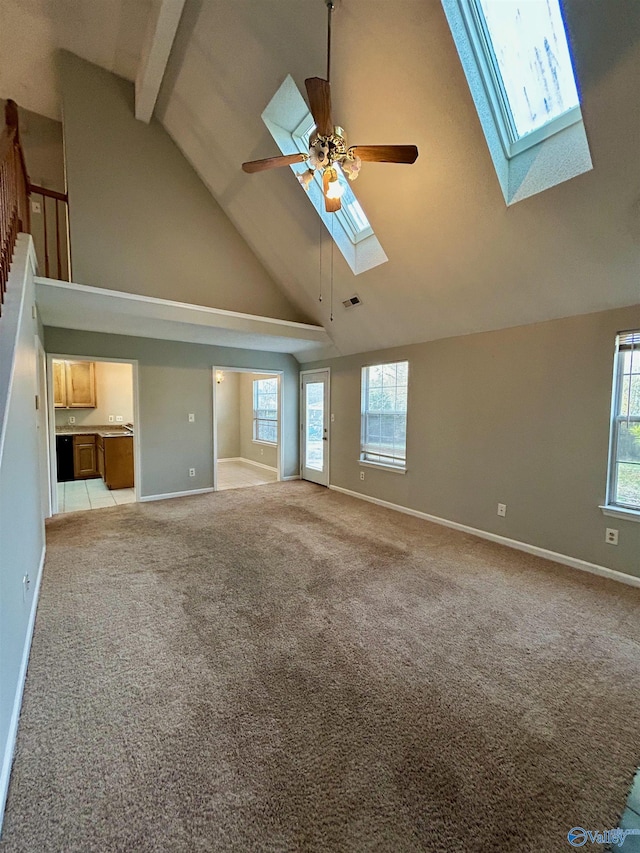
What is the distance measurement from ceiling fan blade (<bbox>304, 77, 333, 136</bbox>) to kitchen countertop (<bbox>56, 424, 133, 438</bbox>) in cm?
546

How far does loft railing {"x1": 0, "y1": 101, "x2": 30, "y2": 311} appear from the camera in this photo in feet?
6.89

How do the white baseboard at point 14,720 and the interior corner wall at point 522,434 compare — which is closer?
the white baseboard at point 14,720

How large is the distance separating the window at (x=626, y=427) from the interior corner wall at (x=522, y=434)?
6 centimetres

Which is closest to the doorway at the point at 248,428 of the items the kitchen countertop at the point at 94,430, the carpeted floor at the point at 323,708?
the kitchen countertop at the point at 94,430

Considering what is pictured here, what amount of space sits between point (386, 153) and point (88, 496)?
19.1 feet

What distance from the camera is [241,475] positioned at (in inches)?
277

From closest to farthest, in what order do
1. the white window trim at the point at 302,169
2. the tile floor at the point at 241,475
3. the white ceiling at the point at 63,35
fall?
1. the white window trim at the point at 302,169
2. the white ceiling at the point at 63,35
3. the tile floor at the point at 241,475

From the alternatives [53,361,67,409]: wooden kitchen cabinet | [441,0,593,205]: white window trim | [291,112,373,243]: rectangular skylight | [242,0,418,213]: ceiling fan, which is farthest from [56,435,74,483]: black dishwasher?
[441,0,593,205]: white window trim

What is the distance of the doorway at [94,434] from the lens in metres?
5.34

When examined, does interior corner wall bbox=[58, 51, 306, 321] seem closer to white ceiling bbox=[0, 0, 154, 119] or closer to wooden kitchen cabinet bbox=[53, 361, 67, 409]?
white ceiling bbox=[0, 0, 154, 119]

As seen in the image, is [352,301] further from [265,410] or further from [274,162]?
[265,410]

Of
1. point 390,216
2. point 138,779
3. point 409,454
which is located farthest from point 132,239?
point 138,779

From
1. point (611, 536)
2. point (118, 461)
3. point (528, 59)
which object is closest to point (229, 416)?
point (118, 461)

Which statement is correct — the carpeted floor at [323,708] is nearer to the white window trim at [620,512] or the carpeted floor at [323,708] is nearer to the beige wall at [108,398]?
the white window trim at [620,512]
